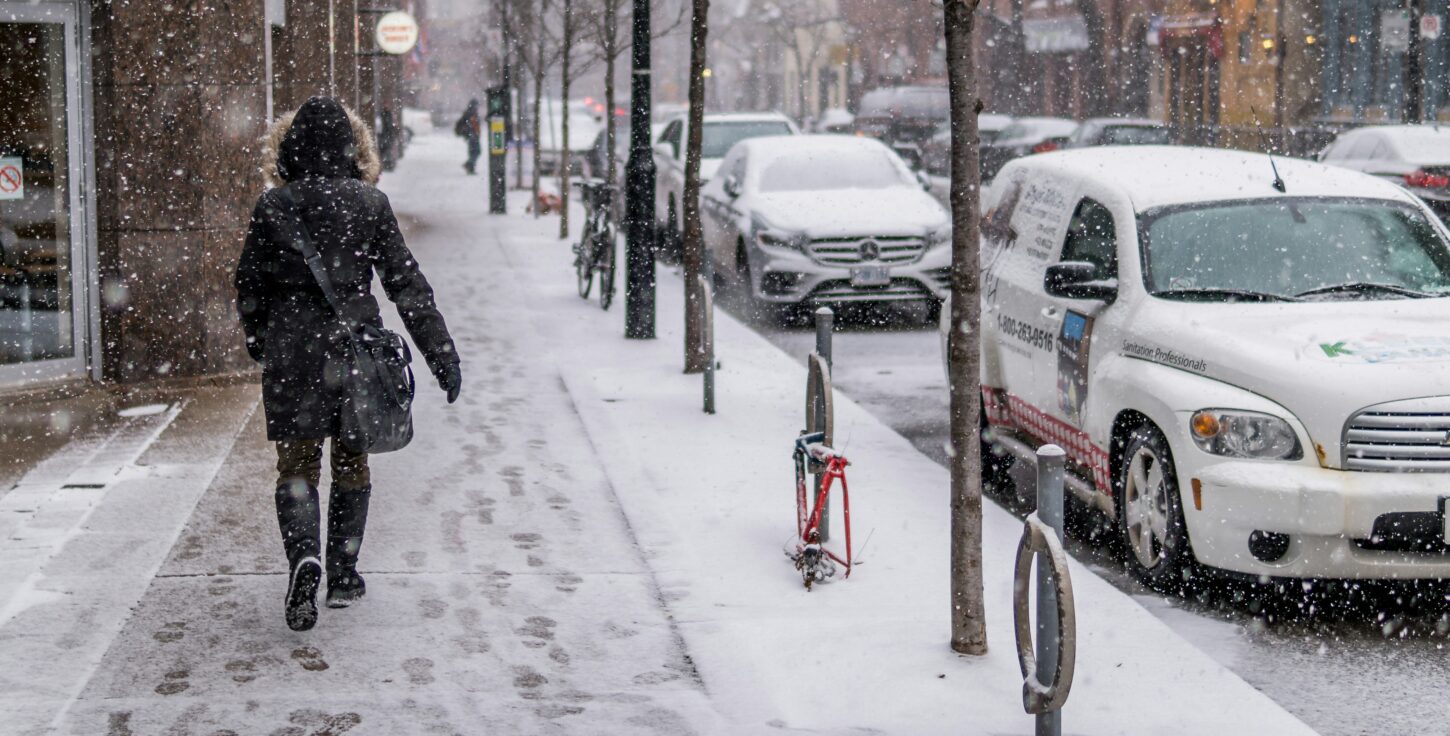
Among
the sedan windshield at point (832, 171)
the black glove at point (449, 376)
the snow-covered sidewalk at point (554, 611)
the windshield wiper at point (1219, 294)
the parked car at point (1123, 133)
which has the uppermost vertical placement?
the parked car at point (1123, 133)

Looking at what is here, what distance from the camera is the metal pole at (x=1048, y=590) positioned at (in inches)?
197

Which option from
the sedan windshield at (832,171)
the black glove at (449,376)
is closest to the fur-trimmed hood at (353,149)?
the black glove at (449,376)

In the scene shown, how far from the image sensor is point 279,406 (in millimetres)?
6047

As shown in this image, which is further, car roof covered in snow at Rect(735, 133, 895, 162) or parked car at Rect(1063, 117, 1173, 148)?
parked car at Rect(1063, 117, 1173, 148)

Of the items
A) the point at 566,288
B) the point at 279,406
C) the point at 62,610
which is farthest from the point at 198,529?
the point at 566,288

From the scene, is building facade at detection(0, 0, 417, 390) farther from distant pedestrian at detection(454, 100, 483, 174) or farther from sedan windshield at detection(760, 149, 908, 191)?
distant pedestrian at detection(454, 100, 483, 174)

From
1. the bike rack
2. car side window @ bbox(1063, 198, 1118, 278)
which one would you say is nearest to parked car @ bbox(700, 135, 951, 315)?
car side window @ bbox(1063, 198, 1118, 278)

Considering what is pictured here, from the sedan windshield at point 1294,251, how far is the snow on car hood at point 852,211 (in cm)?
727

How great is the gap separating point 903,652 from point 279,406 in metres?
2.13

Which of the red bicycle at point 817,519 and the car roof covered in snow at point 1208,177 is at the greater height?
the car roof covered in snow at point 1208,177

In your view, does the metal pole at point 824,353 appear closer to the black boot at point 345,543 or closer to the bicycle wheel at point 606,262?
the black boot at point 345,543

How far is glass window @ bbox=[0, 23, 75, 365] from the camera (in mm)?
10797

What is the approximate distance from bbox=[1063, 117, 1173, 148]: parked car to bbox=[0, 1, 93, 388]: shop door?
2433cm

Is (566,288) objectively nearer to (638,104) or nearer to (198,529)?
(638,104)
